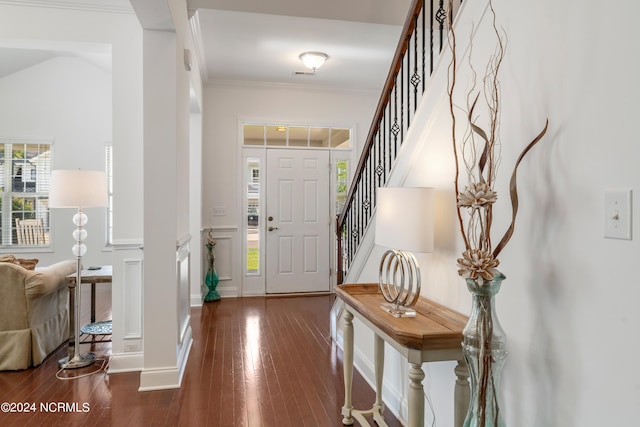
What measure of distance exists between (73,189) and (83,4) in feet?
4.68

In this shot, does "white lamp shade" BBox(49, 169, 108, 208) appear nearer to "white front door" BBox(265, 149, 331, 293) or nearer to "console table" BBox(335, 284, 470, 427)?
"console table" BBox(335, 284, 470, 427)

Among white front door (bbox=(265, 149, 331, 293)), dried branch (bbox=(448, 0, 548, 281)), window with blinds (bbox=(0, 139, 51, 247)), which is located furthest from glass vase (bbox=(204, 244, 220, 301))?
dried branch (bbox=(448, 0, 548, 281))

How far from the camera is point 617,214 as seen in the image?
1.00m

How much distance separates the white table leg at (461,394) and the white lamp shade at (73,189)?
2810mm

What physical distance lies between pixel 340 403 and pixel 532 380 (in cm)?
141

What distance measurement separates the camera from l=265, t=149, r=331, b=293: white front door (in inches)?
214

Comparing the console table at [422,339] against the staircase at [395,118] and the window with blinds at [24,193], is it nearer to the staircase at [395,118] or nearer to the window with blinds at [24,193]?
the staircase at [395,118]

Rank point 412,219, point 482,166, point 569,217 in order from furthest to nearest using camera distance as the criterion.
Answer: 1. point 412,219
2. point 482,166
3. point 569,217

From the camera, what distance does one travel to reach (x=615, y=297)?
1011mm

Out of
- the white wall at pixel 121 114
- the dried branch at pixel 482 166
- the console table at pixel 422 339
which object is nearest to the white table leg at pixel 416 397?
the console table at pixel 422 339

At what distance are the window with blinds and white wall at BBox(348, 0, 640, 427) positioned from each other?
6.84m

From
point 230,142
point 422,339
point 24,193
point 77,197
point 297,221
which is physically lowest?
point 422,339

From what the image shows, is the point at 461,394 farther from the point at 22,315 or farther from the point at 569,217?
the point at 22,315

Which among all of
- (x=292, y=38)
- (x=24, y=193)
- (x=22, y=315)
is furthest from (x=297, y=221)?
(x=24, y=193)
